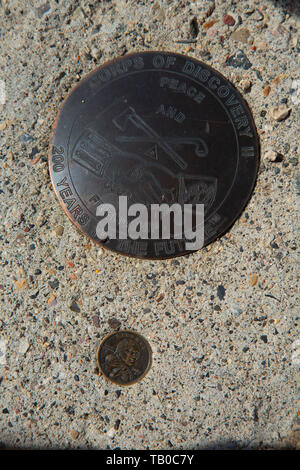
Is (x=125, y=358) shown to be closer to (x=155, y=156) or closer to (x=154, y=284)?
(x=154, y=284)

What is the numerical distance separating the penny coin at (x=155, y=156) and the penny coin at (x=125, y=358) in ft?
1.37

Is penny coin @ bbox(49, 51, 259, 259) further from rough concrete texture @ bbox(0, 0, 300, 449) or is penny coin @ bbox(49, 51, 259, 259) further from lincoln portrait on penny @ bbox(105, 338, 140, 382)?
lincoln portrait on penny @ bbox(105, 338, 140, 382)

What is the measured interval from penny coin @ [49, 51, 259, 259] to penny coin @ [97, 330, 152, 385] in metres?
0.42

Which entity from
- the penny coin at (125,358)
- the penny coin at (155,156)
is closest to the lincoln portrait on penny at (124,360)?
the penny coin at (125,358)

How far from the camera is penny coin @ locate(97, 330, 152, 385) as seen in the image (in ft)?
6.37

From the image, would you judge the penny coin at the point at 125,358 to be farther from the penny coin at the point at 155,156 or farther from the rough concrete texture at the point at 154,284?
the penny coin at the point at 155,156

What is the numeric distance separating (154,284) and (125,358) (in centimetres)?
38

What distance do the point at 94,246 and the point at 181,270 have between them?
1.49 feet

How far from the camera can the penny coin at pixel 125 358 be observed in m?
1.94

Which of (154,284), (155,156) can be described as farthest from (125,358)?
(155,156)

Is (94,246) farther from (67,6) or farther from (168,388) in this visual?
(67,6)

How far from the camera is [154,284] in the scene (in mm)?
1999

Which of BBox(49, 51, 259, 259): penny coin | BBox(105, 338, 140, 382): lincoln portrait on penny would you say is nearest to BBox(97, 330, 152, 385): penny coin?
BBox(105, 338, 140, 382): lincoln portrait on penny

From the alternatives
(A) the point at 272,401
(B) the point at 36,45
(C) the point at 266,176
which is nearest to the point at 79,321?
(A) the point at 272,401
